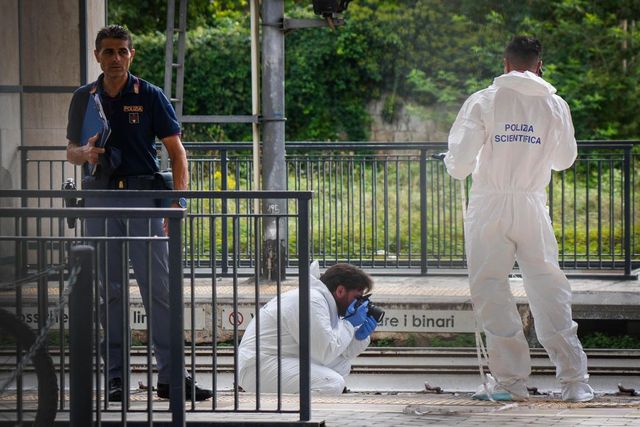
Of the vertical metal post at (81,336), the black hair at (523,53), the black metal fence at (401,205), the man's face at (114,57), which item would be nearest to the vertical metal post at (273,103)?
the black metal fence at (401,205)

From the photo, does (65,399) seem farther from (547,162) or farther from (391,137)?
(391,137)

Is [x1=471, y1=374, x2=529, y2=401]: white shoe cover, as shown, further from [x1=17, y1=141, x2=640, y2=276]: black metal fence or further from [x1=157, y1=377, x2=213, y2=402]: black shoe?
[x1=17, y1=141, x2=640, y2=276]: black metal fence

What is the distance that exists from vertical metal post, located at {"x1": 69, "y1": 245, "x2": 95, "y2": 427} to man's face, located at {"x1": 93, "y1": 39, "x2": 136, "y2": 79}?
8.85 feet

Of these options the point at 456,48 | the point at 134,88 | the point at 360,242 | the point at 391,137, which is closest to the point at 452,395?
the point at 134,88

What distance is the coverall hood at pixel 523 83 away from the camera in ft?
25.0

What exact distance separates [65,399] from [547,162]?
11.3 ft

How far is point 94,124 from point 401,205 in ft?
20.9

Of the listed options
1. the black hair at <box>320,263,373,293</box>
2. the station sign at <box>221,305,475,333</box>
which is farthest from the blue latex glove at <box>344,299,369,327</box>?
the station sign at <box>221,305,475,333</box>

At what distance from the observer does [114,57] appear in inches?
281

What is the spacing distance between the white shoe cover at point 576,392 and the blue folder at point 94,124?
303 cm

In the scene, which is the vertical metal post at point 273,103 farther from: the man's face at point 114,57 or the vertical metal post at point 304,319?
the vertical metal post at point 304,319

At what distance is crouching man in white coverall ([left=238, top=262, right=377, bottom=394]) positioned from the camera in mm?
7750

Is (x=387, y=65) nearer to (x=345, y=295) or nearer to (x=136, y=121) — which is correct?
(x=345, y=295)

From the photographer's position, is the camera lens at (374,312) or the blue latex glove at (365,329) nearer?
the blue latex glove at (365,329)
